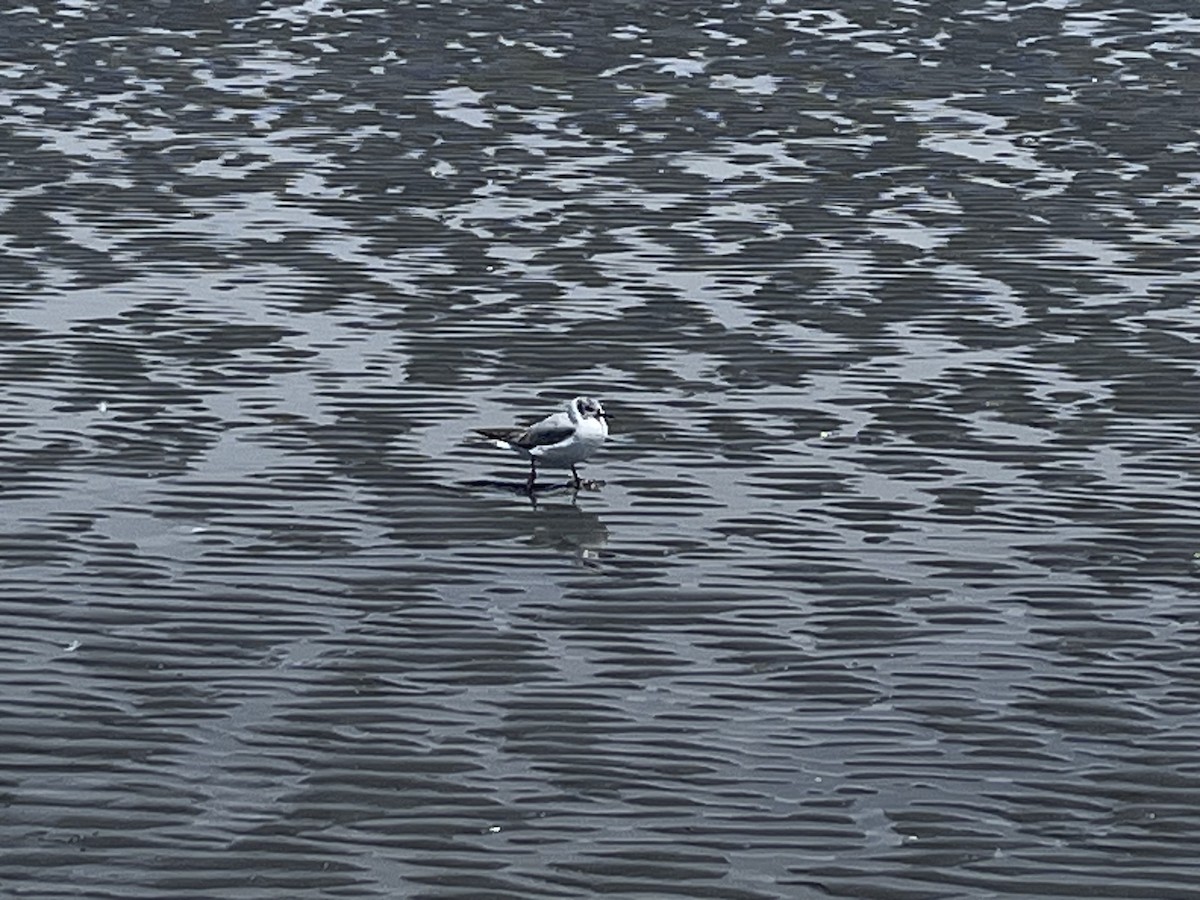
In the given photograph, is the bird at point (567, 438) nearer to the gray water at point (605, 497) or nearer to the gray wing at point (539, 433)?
the gray wing at point (539, 433)

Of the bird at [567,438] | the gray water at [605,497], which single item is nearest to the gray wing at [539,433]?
the bird at [567,438]

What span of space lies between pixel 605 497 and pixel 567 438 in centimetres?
47

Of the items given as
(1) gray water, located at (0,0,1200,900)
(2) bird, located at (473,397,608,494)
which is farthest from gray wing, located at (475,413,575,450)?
(1) gray water, located at (0,0,1200,900)

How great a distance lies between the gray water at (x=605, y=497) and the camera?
40.5 feet

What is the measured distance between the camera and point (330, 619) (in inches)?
595

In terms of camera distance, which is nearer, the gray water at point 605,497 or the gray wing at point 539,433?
the gray water at point 605,497

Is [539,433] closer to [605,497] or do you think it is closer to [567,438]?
[567,438]

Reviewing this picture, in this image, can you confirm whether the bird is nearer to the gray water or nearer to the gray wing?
the gray wing

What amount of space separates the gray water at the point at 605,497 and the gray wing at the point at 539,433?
298mm

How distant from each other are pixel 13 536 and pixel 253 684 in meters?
3.21

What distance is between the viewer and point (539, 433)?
17.9 m

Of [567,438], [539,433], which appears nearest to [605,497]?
[567,438]

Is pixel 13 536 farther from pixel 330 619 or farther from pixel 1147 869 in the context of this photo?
pixel 1147 869

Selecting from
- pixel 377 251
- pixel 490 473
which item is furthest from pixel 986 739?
pixel 377 251
